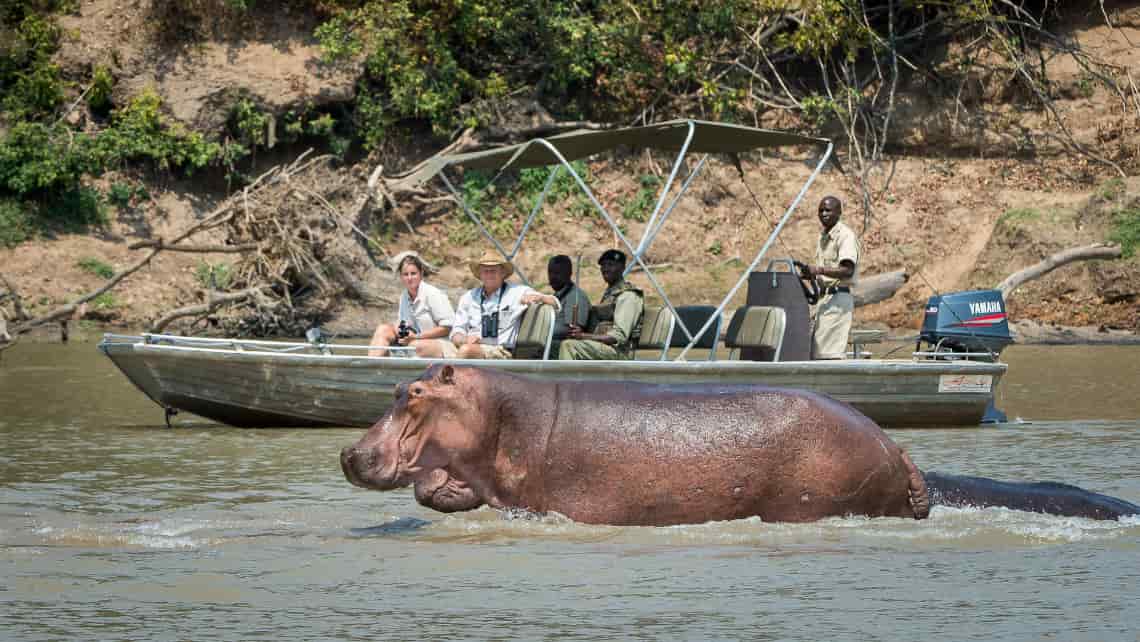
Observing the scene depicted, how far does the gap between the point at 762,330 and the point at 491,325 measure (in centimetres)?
215

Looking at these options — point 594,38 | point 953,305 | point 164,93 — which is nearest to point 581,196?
point 594,38

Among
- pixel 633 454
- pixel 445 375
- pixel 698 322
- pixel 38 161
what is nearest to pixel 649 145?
pixel 698 322

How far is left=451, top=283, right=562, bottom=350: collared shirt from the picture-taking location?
37.9 feet

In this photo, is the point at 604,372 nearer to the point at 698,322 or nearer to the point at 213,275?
the point at 698,322

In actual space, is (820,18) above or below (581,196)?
above

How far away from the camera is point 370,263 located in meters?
23.0

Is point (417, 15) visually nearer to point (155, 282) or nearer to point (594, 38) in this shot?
point (594, 38)

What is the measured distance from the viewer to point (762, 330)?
37.9ft

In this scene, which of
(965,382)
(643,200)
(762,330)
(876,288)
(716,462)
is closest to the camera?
(716,462)

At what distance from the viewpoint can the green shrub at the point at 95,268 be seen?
23.0m

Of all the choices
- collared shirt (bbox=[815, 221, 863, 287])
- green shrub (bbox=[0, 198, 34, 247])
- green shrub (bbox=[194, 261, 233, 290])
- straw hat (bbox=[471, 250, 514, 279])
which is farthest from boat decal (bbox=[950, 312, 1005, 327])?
green shrub (bbox=[0, 198, 34, 247])

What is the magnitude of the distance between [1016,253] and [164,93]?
15.1 meters

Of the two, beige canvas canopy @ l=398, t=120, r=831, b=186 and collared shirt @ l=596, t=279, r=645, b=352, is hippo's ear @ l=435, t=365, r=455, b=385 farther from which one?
beige canvas canopy @ l=398, t=120, r=831, b=186

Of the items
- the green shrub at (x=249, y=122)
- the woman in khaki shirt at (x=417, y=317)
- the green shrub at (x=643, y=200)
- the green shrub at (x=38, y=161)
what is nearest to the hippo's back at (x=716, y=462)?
the woman in khaki shirt at (x=417, y=317)
